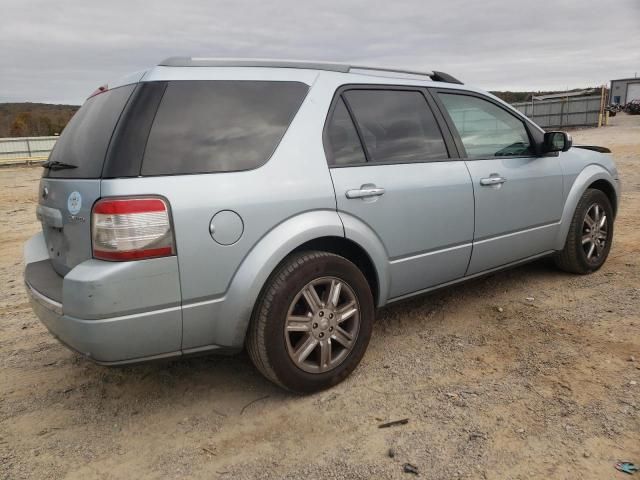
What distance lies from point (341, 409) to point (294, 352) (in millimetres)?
385

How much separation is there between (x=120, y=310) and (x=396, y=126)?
1.98 metres

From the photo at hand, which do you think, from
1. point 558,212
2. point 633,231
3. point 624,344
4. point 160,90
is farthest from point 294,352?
point 633,231

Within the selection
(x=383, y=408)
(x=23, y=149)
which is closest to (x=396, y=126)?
(x=383, y=408)

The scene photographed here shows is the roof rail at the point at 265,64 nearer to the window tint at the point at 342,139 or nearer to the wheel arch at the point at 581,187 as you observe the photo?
the window tint at the point at 342,139

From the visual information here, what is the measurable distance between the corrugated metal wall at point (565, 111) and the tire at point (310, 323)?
3217 cm

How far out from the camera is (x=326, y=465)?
2266 millimetres

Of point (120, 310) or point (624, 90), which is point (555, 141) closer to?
point (120, 310)

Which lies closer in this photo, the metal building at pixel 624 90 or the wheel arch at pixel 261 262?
the wheel arch at pixel 261 262

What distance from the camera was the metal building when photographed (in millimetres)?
58406

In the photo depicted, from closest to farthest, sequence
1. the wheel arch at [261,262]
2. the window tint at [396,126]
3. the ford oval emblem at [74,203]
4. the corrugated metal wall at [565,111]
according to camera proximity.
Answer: the ford oval emblem at [74,203]
the wheel arch at [261,262]
the window tint at [396,126]
the corrugated metal wall at [565,111]

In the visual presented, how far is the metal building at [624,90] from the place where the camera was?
58.4 m

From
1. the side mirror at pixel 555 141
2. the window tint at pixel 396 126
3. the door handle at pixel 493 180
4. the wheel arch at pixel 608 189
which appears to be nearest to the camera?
the window tint at pixel 396 126

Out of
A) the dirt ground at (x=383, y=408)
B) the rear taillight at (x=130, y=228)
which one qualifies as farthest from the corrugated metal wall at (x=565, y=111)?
the rear taillight at (x=130, y=228)

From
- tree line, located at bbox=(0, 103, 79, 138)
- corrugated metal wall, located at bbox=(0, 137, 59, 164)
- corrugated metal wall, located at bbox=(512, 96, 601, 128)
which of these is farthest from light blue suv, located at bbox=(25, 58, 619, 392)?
tree line, located at bbox=(0, 103, 79, 138)
